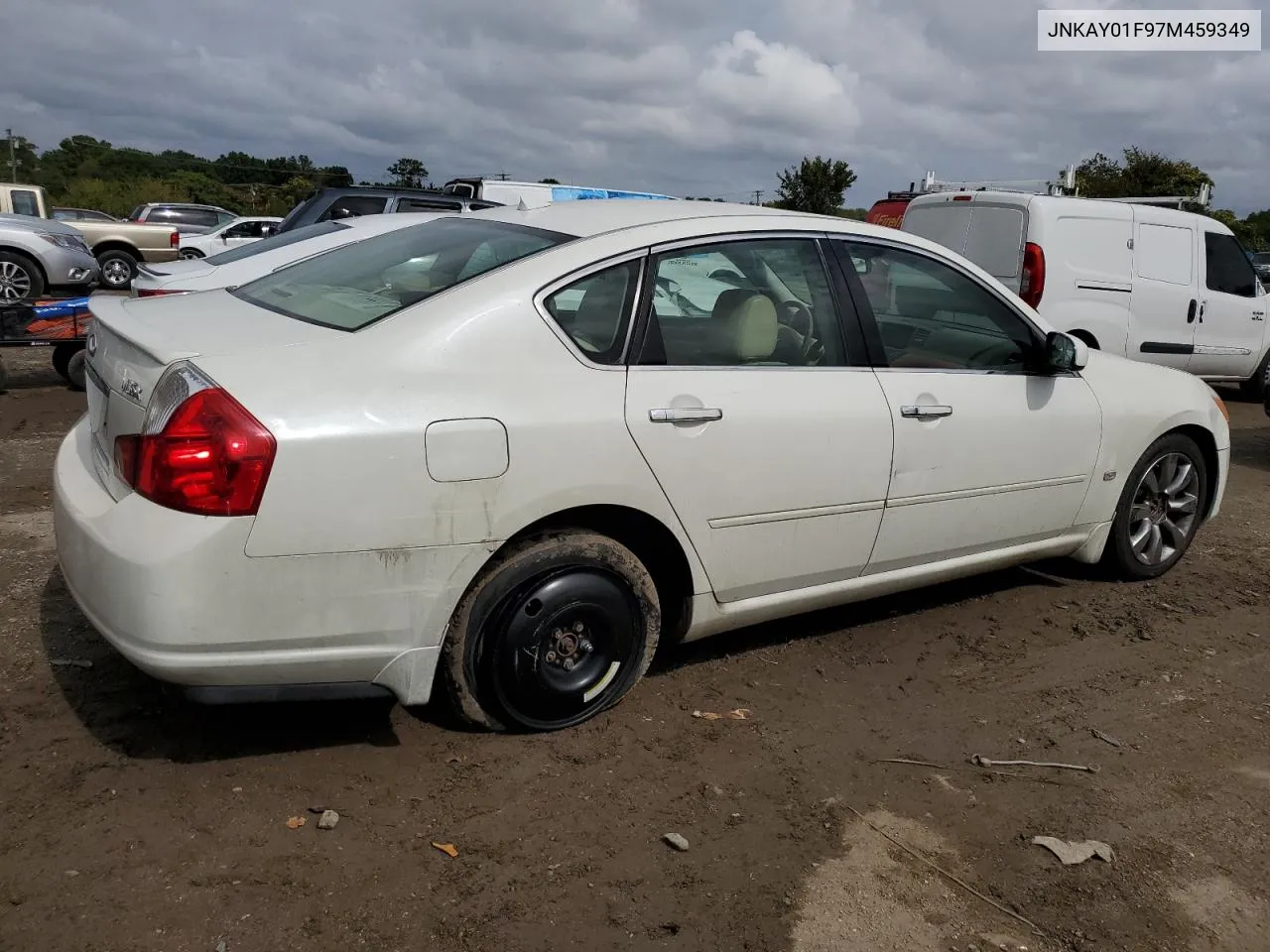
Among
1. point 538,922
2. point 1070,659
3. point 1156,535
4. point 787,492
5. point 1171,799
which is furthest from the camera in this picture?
point 1156,535

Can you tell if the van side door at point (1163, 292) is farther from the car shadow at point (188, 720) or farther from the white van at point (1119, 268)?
the car shadow at point (188, 720)

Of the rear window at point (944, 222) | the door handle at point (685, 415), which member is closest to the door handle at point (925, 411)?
the door handle at point (685, 415)

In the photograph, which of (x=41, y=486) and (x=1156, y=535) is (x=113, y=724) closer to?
(x=41, y=486)

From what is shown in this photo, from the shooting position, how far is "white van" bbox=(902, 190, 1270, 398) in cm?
863

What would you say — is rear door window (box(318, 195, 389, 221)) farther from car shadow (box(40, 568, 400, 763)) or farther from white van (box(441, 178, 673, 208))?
car shadow (box(40, 568, 400, 763))

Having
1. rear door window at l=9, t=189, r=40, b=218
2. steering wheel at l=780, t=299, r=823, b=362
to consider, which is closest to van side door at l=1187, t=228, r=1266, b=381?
steering wheel at l=780, t=299, r=823, b=362

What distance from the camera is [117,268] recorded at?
18938mm

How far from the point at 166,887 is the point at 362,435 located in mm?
1179

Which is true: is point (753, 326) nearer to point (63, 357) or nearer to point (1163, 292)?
point (1163, 292)

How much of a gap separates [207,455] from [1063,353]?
3206 millimetres

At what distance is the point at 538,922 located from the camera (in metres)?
2.46

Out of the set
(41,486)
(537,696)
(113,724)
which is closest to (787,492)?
(537,696)

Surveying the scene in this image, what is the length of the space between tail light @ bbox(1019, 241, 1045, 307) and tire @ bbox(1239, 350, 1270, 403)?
12.0 ft

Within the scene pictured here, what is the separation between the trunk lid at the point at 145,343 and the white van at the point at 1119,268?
23.1 feet
